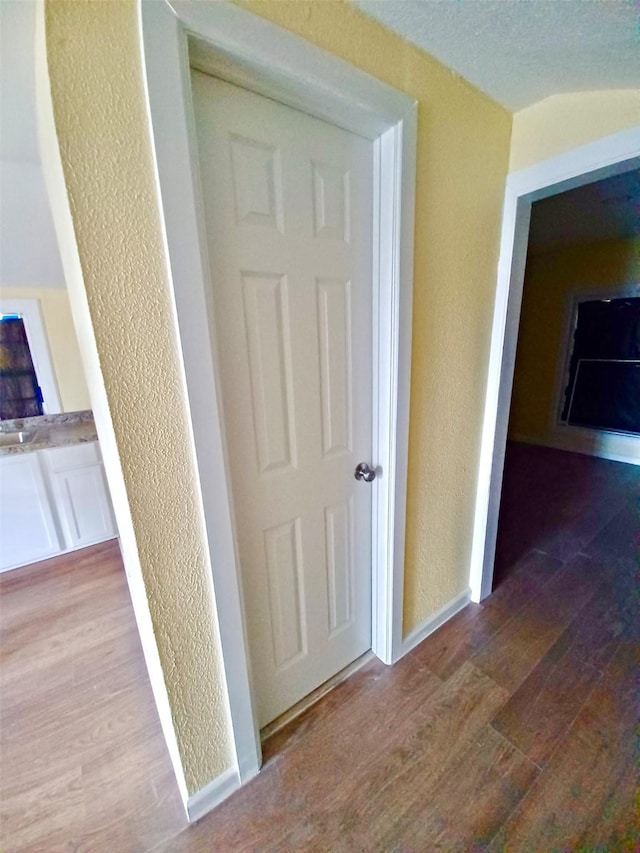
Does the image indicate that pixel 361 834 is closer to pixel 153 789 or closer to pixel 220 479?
pixel 153 789

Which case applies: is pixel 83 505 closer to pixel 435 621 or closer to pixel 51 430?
pixel 51 430

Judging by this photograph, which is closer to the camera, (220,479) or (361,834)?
(220,479)

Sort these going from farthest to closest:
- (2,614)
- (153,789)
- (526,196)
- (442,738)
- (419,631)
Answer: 1. (2,614)
2. (419,631)
3. (526,196)
4. (442,738)
5. (153,789)

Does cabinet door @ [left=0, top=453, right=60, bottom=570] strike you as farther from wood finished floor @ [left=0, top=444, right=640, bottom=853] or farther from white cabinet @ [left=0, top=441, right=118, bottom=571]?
wood finished floor @ [left=0, top=444, right=640, bottom=853]

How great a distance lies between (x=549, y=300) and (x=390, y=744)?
4703mm

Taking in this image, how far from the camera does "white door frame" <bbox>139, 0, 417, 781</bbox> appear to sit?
67 cm

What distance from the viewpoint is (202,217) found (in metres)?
0.76

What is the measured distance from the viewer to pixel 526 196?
1.34m

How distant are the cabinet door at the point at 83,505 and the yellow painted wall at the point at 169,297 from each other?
2074mm

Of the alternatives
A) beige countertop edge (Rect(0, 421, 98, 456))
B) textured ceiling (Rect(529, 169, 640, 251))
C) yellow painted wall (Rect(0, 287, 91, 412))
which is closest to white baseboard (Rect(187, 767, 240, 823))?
beige countertop edge (Rect(0, 421, 98, 456))

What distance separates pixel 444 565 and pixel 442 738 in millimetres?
640

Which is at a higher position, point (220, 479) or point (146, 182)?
point (146, 182)

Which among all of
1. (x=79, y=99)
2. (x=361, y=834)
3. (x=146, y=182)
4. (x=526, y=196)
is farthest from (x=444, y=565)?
(x=79, y=99)

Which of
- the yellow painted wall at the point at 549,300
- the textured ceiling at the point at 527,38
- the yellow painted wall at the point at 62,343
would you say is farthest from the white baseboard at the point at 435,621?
the yellow painted wall at the point at 549,300
